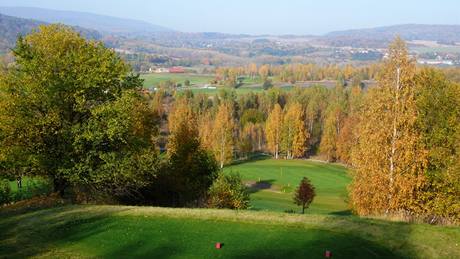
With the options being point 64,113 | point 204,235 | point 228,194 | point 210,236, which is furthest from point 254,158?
point 210,236

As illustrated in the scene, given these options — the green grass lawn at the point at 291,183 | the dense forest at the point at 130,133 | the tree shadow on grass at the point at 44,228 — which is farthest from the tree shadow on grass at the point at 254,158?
the tree shadow on grass at the point at 44,228

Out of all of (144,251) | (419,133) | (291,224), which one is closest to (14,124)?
(144,251)

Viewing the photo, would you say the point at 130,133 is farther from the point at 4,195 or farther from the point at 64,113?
the point at 4,195

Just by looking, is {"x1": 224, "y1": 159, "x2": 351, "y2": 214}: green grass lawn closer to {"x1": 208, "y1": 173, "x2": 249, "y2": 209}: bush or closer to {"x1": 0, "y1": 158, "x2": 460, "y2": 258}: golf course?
{"x1": 208, "y1": 173, "x2": 249, "y2": 209}: bush

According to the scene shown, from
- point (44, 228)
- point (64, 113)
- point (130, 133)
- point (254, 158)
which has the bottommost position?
point (254, 158)

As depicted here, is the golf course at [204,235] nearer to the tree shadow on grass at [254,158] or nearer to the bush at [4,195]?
the bush at [4,195]

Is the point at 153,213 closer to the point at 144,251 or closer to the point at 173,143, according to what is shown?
the point at 144,251
